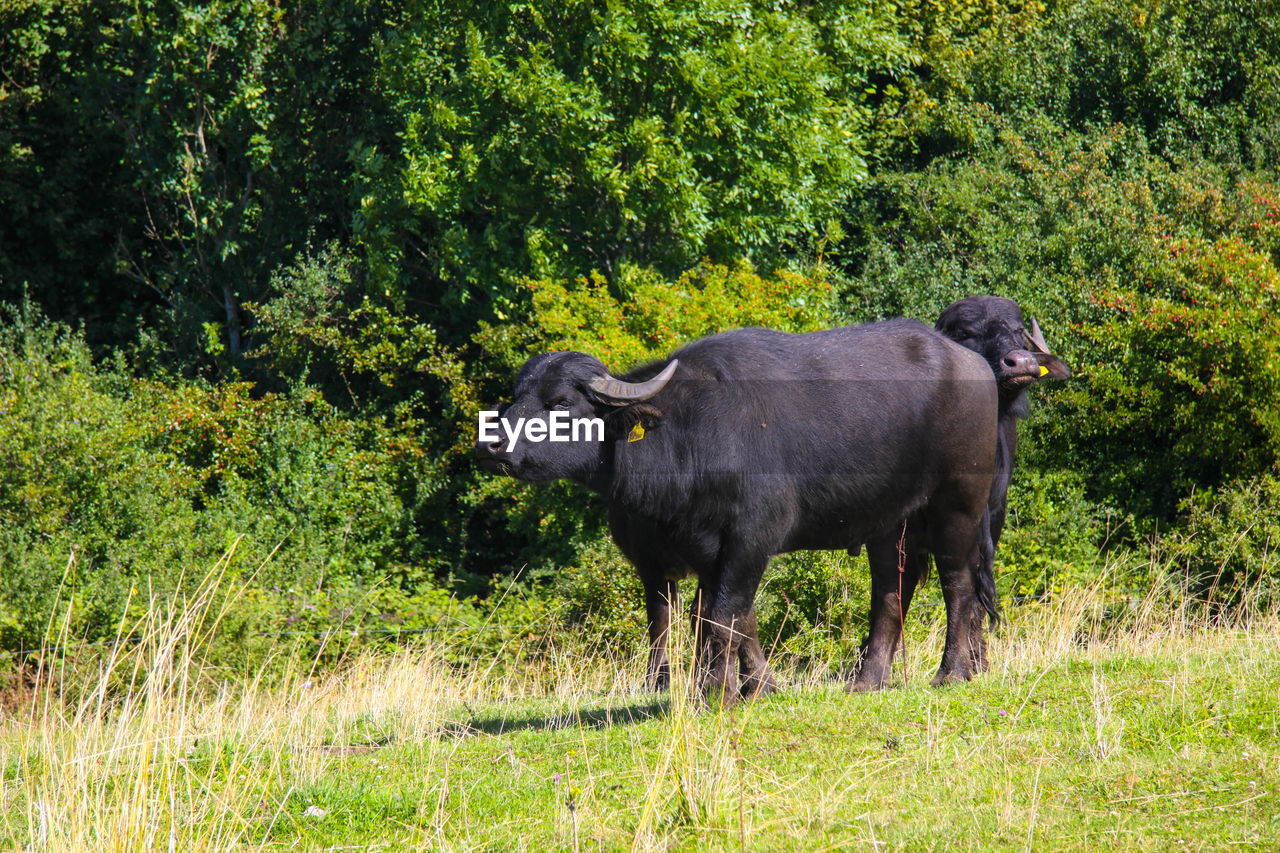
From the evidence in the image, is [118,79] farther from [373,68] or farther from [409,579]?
[409,579]

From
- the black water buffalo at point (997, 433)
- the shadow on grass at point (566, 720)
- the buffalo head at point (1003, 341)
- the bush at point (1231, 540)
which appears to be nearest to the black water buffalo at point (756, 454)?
the black water buffalo at point (997, 433)

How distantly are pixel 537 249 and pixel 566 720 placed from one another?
1180 cm

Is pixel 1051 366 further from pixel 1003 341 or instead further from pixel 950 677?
pixel 950 677

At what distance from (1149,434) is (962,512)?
33.1 feet

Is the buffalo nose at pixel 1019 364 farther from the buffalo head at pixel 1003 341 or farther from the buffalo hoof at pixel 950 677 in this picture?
the buffalo hoof at pixel 950 677

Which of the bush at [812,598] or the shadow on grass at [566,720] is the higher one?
the shadow on grass at [566,720]

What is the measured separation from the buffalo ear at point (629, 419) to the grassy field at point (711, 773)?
1.62 metres

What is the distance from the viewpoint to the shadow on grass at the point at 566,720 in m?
6.78

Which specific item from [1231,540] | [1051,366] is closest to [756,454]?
[1051,366]

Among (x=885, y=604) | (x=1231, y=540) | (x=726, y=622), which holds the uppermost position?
(x=726, y=622)

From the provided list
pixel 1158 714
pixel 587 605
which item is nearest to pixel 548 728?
pixel 1158 714

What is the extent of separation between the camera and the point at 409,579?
62.0ft

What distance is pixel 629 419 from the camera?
686cm

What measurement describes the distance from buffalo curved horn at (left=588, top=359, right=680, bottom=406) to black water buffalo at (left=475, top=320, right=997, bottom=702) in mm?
11
